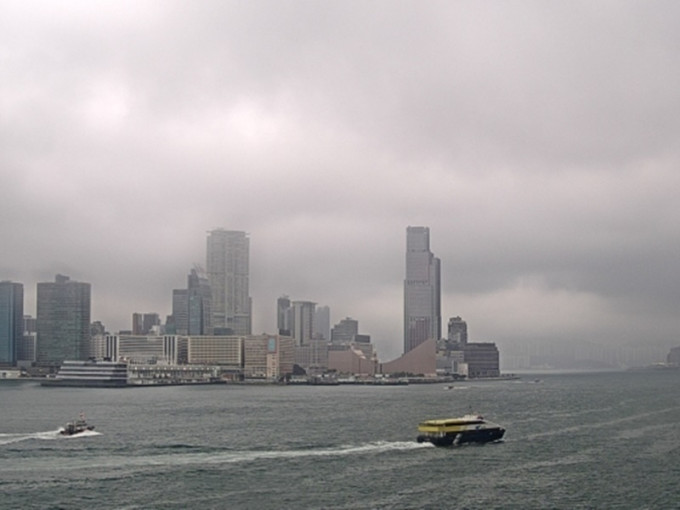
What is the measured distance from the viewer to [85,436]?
7362 centimetres

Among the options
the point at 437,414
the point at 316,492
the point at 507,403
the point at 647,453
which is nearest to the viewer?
the point at 316,492

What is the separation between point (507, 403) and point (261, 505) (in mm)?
91357

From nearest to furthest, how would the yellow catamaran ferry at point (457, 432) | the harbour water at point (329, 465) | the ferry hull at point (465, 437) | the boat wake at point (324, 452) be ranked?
the harbour water at point (329, 465) < the boat wake at point (324, 452) < the ferry hull at point (465, 437) < the yellow catamaran ferry at point (457, 432)

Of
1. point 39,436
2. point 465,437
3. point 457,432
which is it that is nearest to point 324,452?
point 457,432

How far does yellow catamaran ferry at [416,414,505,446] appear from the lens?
224 feet

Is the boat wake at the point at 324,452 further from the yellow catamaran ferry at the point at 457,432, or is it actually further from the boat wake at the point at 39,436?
the boat wake at the point at 39,436

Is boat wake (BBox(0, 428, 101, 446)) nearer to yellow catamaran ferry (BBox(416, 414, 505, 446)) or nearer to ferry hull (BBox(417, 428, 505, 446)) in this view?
yellow catamaran ferry (BBox(416, 414, 505, 446))

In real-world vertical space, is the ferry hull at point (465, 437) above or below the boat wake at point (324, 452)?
above

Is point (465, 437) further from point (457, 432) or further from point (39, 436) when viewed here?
point (39, 436)

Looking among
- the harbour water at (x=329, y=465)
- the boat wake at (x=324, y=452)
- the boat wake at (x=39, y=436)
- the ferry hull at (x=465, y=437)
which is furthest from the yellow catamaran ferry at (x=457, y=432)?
the boat wake at (x=39, y=436)

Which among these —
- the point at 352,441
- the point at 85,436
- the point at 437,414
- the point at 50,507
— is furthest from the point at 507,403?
the point at 50,507

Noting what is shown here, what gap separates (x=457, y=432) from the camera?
69.0 meters

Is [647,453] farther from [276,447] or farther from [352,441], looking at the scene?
[276,447]

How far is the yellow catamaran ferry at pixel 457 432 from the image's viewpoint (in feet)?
224
